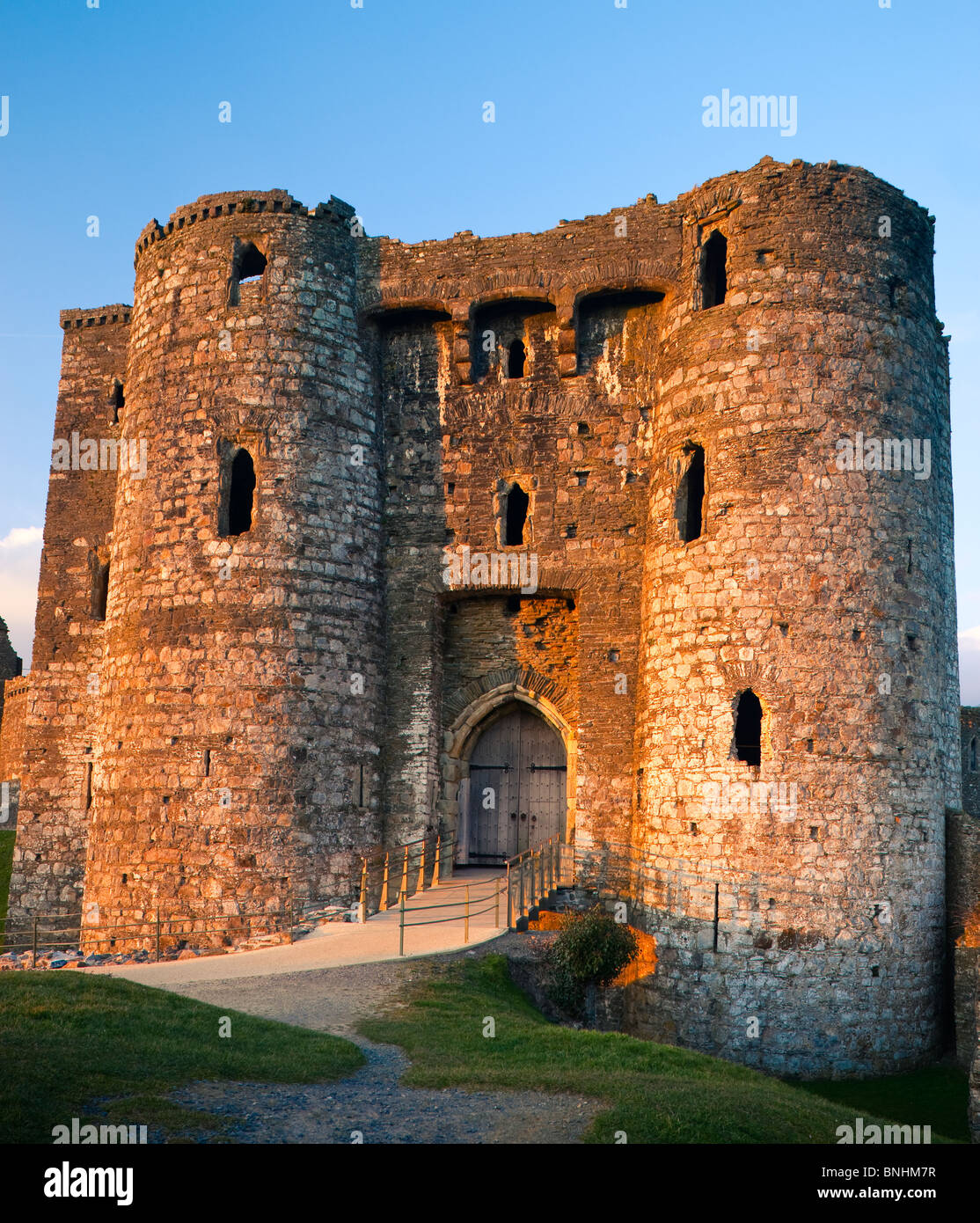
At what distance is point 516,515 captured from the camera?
2038cm

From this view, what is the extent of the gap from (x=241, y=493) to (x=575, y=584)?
5845 mm

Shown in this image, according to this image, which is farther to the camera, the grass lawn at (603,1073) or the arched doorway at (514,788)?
the arched doorway at (514,788)

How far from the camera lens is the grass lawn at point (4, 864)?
24250 mm

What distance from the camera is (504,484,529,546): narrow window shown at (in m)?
20.2

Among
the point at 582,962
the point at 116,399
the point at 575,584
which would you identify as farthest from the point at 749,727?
the point at 116,399

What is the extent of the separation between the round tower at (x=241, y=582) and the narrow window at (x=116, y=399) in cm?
371

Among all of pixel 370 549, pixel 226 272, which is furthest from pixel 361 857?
pixel 226 272

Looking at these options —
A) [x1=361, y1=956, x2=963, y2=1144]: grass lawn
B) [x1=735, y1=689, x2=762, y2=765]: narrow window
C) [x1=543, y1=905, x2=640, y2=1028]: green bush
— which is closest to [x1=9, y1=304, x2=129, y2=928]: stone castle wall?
[x1=543, y1=905, x2=640, y2=1028]: green bush

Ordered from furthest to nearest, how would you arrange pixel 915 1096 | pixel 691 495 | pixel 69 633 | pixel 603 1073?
pixel 69 633, pixel 691 495, pixel 915 1096, pixel 603 1073

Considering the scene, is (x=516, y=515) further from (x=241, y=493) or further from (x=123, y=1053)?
(x=123, y=1053)

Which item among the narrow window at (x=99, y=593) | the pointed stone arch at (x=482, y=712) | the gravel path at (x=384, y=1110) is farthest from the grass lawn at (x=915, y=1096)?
the narrow window at (x=99, y=593)

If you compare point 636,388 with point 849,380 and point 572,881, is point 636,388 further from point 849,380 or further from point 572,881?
point 572,881

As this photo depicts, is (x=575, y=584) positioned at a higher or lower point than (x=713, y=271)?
lower

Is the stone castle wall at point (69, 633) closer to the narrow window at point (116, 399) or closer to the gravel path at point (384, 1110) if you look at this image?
the narrow window at point (116, 399)
